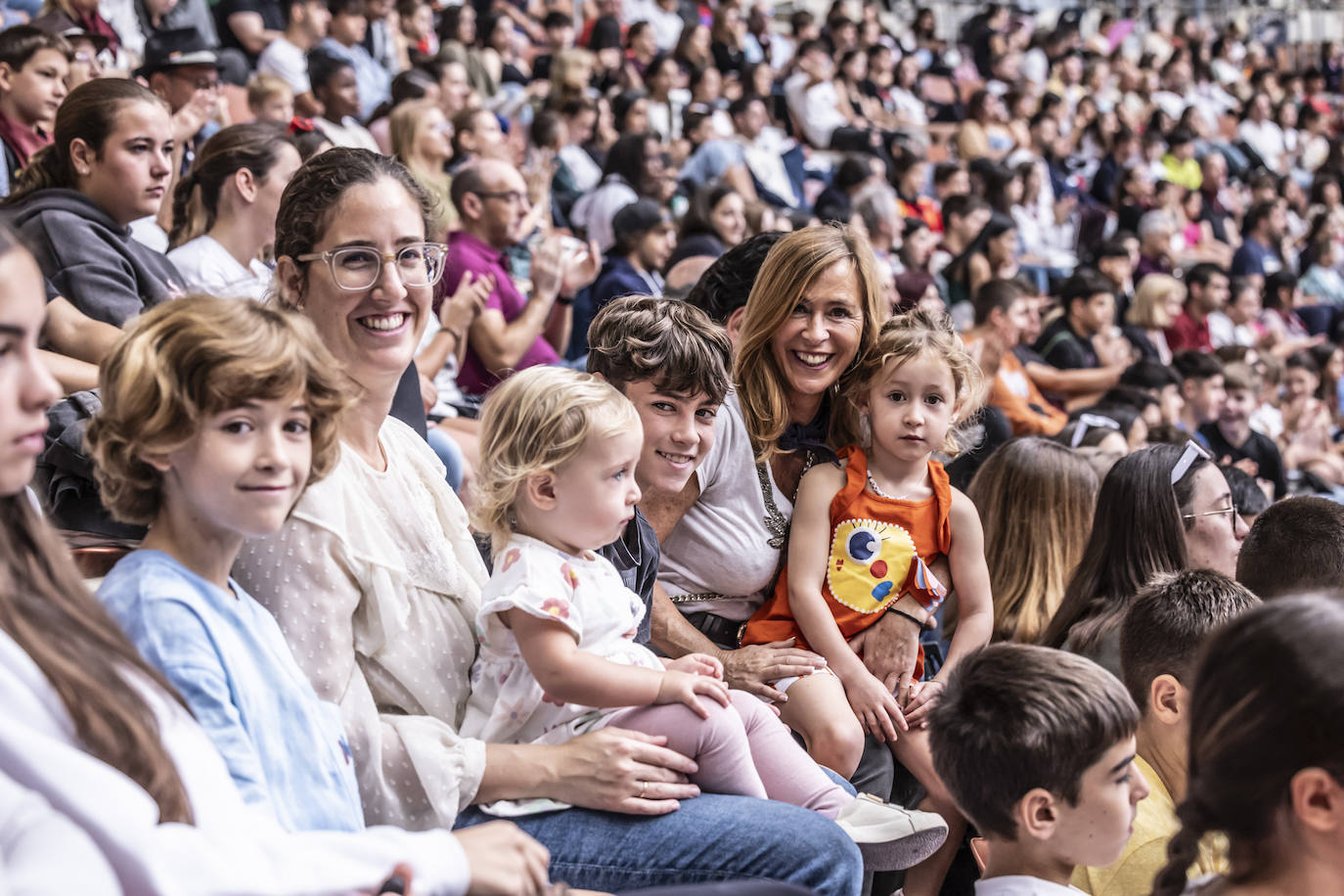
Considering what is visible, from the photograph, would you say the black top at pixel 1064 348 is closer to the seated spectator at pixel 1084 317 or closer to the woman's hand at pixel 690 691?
the seated spectator at pixel 1084 317

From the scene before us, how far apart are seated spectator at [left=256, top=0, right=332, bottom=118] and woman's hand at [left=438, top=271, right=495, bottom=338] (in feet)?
10.1

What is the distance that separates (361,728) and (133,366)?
1.80 feet

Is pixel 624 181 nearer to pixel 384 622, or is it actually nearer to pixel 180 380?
pixel 384 622

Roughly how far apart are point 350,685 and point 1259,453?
4.94 metres

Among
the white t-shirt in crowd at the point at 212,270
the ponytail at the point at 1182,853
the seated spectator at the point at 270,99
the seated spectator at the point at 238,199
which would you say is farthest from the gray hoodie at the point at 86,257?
the seated spectator at the point at 270,99

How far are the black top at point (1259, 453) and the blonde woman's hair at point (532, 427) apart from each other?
4392mm

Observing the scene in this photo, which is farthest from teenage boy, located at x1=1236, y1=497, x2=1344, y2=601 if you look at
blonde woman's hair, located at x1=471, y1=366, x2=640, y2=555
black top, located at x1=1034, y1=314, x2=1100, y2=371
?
black top, located at x1=1034, y1=314, x2=1100, y2=371

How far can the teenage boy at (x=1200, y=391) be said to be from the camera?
228 inches

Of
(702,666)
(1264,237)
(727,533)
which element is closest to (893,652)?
(727,533)

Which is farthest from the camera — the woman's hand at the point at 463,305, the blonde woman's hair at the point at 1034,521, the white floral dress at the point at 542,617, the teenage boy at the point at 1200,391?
the teenage boy at the point at 1200,391

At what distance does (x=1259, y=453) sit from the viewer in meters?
5.71

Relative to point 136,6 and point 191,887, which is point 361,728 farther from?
point 136,6

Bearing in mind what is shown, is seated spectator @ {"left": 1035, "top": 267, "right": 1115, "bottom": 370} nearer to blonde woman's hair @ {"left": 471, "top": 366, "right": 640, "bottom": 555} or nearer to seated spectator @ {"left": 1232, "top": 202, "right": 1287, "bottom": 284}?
Result: seated spectator @ {"left": 1232, "top": 202, "right": 1287, "bottom": 284}

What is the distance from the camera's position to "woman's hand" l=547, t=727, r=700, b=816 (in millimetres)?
1740
